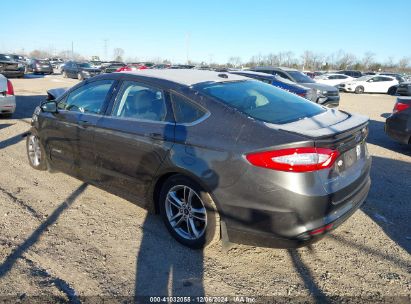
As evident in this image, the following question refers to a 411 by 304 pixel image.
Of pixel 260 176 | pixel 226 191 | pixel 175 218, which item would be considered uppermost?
pixel 260 176

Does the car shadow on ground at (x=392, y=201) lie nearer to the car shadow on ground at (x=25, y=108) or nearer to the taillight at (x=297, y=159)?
the taillight at (x=297, y=159)

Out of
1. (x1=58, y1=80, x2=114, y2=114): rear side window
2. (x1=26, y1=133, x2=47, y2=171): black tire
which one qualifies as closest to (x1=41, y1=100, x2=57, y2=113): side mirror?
(x1=58, y1=80, x2=114, y2=114): rear side window

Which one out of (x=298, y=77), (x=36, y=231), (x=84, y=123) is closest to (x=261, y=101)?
(x=84, y=123)

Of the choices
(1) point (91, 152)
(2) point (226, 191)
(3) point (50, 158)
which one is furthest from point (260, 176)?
(3) point (50, 158)

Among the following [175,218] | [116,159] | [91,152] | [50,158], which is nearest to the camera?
[175,218]

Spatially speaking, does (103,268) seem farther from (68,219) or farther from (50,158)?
(50,158)

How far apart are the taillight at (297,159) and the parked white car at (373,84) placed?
26.4 meters

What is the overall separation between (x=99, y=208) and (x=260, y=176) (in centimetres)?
227

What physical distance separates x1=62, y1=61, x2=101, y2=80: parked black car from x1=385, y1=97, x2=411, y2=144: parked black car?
993 inches

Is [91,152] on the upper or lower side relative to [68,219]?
upper

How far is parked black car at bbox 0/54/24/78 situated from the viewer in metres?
25.0

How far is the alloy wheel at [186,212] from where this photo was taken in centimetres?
316

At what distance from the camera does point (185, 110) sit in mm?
3180

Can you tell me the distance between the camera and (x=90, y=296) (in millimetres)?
2594
